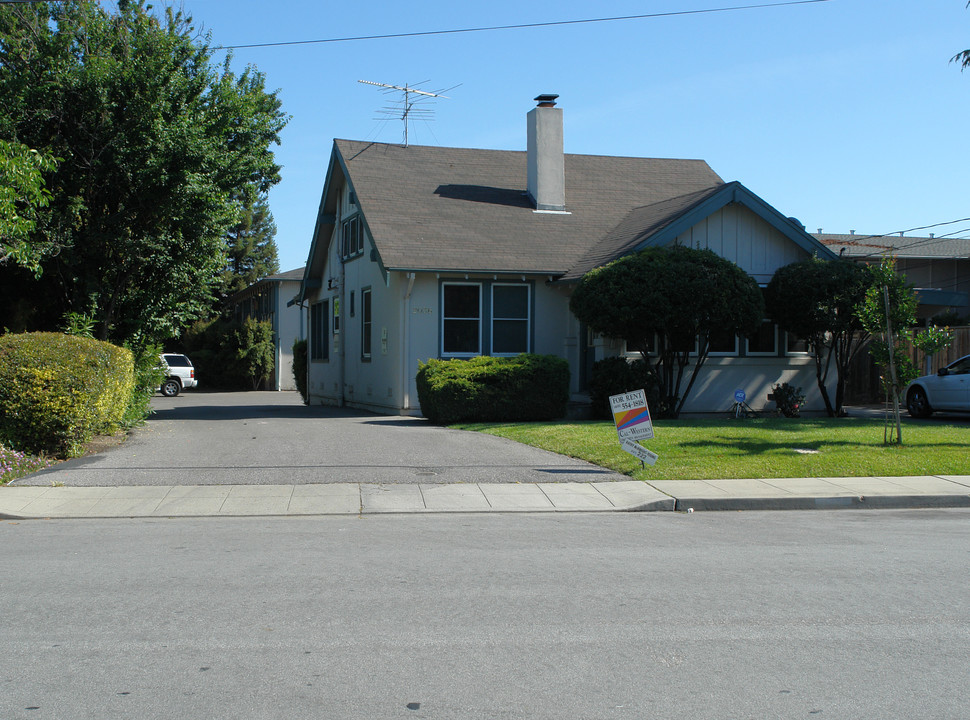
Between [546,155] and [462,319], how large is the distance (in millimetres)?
5811

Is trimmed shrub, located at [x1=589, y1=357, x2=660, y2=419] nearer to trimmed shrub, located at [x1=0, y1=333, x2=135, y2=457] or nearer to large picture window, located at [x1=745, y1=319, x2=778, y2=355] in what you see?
large picture window, located at [x1=745, y1=319, x2=778, y2=355]

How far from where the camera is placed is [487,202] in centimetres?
2336

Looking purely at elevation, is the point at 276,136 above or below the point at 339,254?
above

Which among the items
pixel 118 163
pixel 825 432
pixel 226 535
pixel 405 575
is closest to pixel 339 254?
pixel 118 163

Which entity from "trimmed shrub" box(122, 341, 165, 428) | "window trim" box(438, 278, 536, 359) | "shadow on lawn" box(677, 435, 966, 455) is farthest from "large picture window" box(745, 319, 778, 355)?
"trimmed shrub" box(122, 341, 165, 428)

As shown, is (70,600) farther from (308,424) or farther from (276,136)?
(276,136)

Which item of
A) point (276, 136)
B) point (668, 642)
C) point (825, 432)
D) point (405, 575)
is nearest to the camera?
point (668, 642)

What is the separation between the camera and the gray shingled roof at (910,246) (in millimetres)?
37719

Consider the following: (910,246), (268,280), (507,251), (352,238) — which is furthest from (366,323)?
(910,246)

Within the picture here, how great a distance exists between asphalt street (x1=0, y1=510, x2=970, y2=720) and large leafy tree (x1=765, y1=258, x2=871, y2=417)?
10297 millimetres

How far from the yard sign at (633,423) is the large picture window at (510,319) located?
870 centimetres

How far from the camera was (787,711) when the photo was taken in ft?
14.2

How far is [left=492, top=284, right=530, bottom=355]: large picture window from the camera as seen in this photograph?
2088 centimetres

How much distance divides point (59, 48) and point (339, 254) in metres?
10.5
